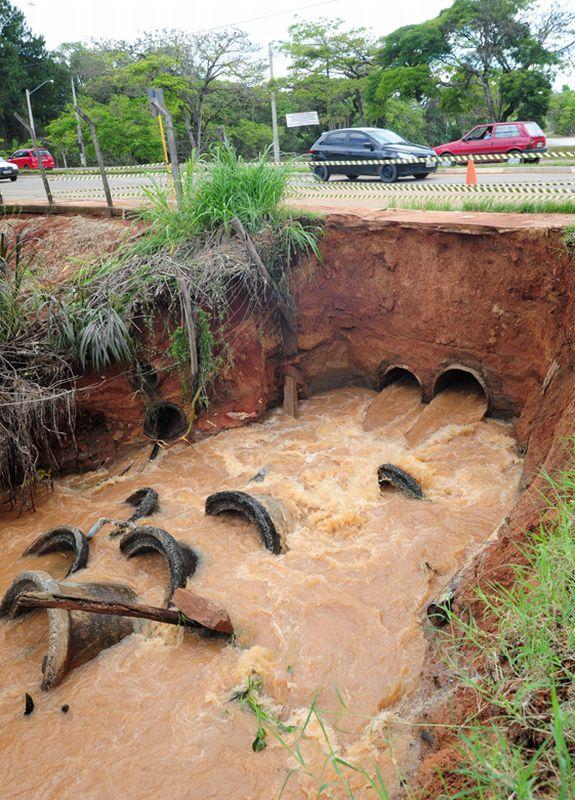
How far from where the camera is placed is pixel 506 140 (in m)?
18.5

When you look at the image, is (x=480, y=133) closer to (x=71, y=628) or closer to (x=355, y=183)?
(x=355, y=183)

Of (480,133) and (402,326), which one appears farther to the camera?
(480,133)

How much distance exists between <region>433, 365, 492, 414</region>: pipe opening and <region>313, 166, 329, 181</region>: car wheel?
8500 millimetres

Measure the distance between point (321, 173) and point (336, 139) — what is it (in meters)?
0.97

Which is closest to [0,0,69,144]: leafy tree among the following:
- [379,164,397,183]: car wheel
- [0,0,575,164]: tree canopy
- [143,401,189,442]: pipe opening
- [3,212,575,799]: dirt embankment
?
[0,0,575,164]: tree canopy

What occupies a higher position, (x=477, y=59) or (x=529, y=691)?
(x=477, y=59)

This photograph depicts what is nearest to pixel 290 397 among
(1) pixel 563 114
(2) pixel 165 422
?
(2) pixel 165 422

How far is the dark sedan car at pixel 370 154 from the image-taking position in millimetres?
14508

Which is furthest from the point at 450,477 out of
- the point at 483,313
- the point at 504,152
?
the point at 504,152

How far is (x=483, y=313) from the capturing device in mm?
7609

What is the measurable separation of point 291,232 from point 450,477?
3932mm

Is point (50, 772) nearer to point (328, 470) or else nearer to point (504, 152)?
point (328, 470)

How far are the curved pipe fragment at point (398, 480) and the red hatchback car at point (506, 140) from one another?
14.2m

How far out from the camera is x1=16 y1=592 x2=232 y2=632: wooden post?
4.18 m
